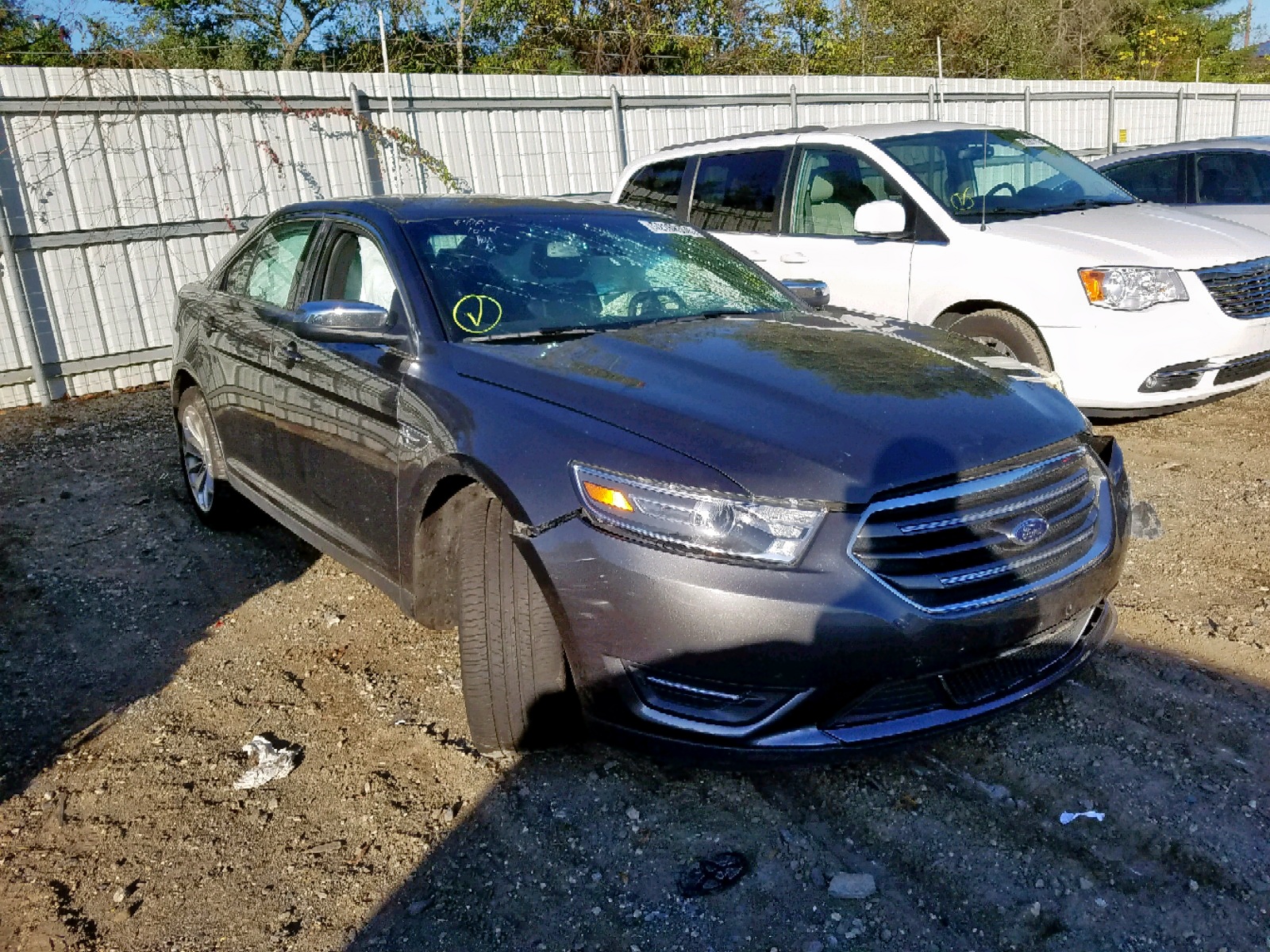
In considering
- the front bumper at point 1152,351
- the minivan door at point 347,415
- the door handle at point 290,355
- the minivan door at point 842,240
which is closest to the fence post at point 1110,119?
the minivan door at point 842,240

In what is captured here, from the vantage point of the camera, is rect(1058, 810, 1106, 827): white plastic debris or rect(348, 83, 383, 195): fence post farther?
rect(348, 83, 383, 195): fence post

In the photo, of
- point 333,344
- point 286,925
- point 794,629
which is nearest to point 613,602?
point 794,629

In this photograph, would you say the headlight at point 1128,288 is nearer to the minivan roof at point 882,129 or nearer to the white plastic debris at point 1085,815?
the minivan roof at point 882,129

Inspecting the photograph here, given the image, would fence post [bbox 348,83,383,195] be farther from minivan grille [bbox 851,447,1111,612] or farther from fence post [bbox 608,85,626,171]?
minivan grille [bbox 851,447,1111,612]

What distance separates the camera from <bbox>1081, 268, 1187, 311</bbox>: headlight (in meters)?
5.30

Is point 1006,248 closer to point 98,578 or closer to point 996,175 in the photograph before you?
point 996,175

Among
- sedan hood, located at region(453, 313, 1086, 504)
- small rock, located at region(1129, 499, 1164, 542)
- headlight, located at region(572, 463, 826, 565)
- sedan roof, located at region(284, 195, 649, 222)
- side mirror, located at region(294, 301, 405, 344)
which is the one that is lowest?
small rock, located at region(1129, 499, 1164, 542)

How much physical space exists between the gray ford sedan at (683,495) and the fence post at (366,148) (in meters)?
6.13

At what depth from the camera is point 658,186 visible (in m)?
7.45

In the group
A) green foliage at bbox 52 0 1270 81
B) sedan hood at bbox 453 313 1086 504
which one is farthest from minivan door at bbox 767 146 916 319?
green foliage at bbox 52 0 1270 81

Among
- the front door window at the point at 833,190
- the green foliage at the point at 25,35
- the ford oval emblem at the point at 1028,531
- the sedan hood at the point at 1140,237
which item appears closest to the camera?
the ford oval emblem at the point at 1028,531

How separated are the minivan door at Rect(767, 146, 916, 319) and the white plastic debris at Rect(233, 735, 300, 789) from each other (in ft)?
12.9

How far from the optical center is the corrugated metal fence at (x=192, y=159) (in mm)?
7980

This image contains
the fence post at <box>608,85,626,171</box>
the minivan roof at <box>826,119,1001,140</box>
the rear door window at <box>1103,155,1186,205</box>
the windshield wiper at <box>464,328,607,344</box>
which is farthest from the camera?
A: the fence post at <box>608,85,626,171</box>
